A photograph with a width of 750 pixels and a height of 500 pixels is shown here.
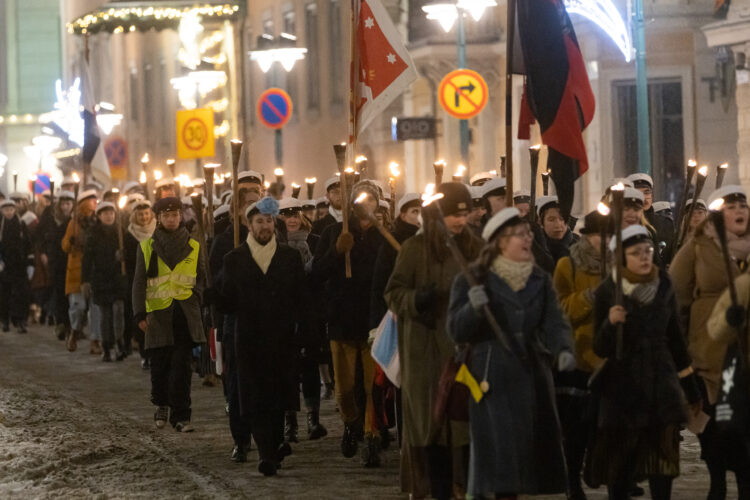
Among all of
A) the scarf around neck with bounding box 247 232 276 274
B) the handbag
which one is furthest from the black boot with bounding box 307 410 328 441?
the handbag

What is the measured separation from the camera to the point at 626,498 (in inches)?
408

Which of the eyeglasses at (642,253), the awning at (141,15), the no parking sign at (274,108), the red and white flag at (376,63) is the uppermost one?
the awning at (141,15)

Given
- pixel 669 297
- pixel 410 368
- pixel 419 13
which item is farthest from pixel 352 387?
pixel 419 13

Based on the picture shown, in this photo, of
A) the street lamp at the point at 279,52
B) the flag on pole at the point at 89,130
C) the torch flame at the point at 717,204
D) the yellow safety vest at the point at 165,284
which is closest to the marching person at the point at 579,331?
the torch flame at the point at 717,204

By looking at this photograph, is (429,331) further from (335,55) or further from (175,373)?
(335,55)

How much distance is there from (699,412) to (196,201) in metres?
4.96

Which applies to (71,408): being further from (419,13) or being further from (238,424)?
(419,13)

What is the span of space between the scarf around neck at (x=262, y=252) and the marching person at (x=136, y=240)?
3064mm

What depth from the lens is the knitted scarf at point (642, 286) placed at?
10.1m

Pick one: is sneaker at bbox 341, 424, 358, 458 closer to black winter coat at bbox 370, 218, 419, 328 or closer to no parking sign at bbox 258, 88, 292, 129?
black winter coat at bbox 370, 218, 419, 328

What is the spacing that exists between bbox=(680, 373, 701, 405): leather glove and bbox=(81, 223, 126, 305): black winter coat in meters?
12.8

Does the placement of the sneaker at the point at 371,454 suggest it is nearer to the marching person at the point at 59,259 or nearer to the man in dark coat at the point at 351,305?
the man in dark coat at the point at 351,305

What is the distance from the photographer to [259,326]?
12984 millimetres

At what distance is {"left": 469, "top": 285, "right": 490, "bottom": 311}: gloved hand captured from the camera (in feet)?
30.7
